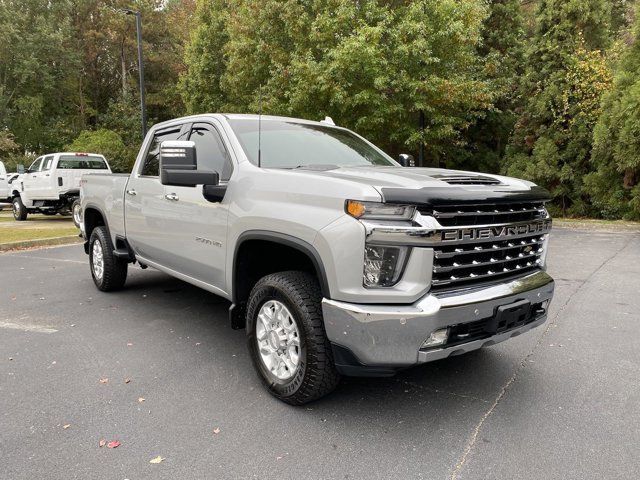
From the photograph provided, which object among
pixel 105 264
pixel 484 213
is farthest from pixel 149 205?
pixel 484 213

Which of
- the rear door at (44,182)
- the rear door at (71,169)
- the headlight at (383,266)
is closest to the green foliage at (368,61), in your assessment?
the rear door at (71,169)

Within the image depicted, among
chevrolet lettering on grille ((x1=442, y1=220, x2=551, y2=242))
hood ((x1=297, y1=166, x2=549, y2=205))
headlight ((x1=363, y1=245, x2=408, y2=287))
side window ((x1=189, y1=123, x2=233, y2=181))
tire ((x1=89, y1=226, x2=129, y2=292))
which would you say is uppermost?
side window ((x1=189, y1=123, x2=233, y2=181))

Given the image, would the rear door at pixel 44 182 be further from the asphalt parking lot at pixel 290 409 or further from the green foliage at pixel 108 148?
the asphalt parking lot at pixel 290 409

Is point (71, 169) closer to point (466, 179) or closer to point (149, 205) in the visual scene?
point (149, 205)

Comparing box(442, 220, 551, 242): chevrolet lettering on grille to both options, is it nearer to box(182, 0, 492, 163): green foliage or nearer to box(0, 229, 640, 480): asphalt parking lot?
box(0, 229, 640, 480): asphalt parking lot

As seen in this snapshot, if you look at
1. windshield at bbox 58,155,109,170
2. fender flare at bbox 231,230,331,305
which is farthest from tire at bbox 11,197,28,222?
fender flare at bbox 231,230,331,305

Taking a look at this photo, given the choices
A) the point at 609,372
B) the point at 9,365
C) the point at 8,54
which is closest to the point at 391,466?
the point at 609,372

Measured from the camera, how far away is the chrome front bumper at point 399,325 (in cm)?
269

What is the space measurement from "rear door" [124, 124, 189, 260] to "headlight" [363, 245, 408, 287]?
7.87ft

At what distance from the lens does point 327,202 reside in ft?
9.57

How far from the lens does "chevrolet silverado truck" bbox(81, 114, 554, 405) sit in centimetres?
273

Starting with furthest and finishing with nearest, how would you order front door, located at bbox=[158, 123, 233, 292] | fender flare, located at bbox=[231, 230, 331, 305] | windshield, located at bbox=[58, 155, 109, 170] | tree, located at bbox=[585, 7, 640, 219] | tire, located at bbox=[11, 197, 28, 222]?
1. tire, located at bbox=[11, 197, 28, 222]
2. windshield, located at bbox=[58, 155, 109, 170]
3. tree, located at bbox=[585, 7, 640, 219]
4. front door, located at bbox=[158, 123, 233, 292]
5. fender flare, located at bbox=[231, 230, 331, 305]

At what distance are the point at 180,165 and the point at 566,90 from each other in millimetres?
16452

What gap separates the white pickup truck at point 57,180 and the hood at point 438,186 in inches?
504
